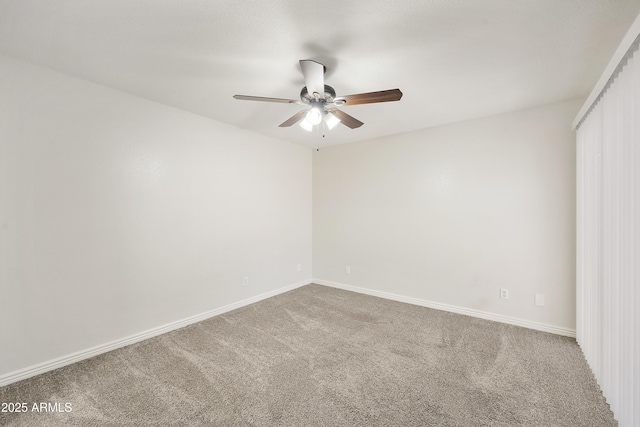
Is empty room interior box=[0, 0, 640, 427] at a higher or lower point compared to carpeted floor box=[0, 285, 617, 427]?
higher

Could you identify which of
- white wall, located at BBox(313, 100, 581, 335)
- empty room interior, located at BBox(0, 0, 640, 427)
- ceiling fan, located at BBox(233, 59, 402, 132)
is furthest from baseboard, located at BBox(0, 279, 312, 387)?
ceiling fan, located at BBox(233, 59, 402, 132)

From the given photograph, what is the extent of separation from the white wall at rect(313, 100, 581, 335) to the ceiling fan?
175 cm

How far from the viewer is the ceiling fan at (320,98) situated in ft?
5.91

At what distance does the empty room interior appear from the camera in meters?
1.64

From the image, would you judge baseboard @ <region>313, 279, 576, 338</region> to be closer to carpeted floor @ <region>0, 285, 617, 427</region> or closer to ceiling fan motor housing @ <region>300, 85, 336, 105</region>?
carpeted floor @ <region>0, 285, 617, 427</region>

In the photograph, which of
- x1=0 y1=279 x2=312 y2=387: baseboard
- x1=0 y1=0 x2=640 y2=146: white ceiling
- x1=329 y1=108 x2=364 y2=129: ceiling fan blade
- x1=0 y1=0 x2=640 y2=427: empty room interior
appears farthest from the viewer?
x1=329 y1=108 x2=364 y2=129: ceiling fan blade

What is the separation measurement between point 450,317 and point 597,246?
1.72 m

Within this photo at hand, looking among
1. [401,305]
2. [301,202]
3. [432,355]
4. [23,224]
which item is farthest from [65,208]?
[401,305]

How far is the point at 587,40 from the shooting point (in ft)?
5.82

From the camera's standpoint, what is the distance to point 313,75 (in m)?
1.84

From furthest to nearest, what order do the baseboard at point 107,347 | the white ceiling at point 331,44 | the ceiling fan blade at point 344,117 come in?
1. the ceiling fan blade at point 344,117
2. the baseboard at point 107,347
3. the white ceiling at point 331,44

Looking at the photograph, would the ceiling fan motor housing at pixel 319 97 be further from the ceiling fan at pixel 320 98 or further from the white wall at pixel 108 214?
the white wall at pixel 108 214

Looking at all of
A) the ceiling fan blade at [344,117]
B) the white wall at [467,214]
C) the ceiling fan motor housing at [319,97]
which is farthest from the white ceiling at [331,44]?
the white wall at [467,214]

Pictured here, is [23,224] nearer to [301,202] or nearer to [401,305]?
[301,202]
